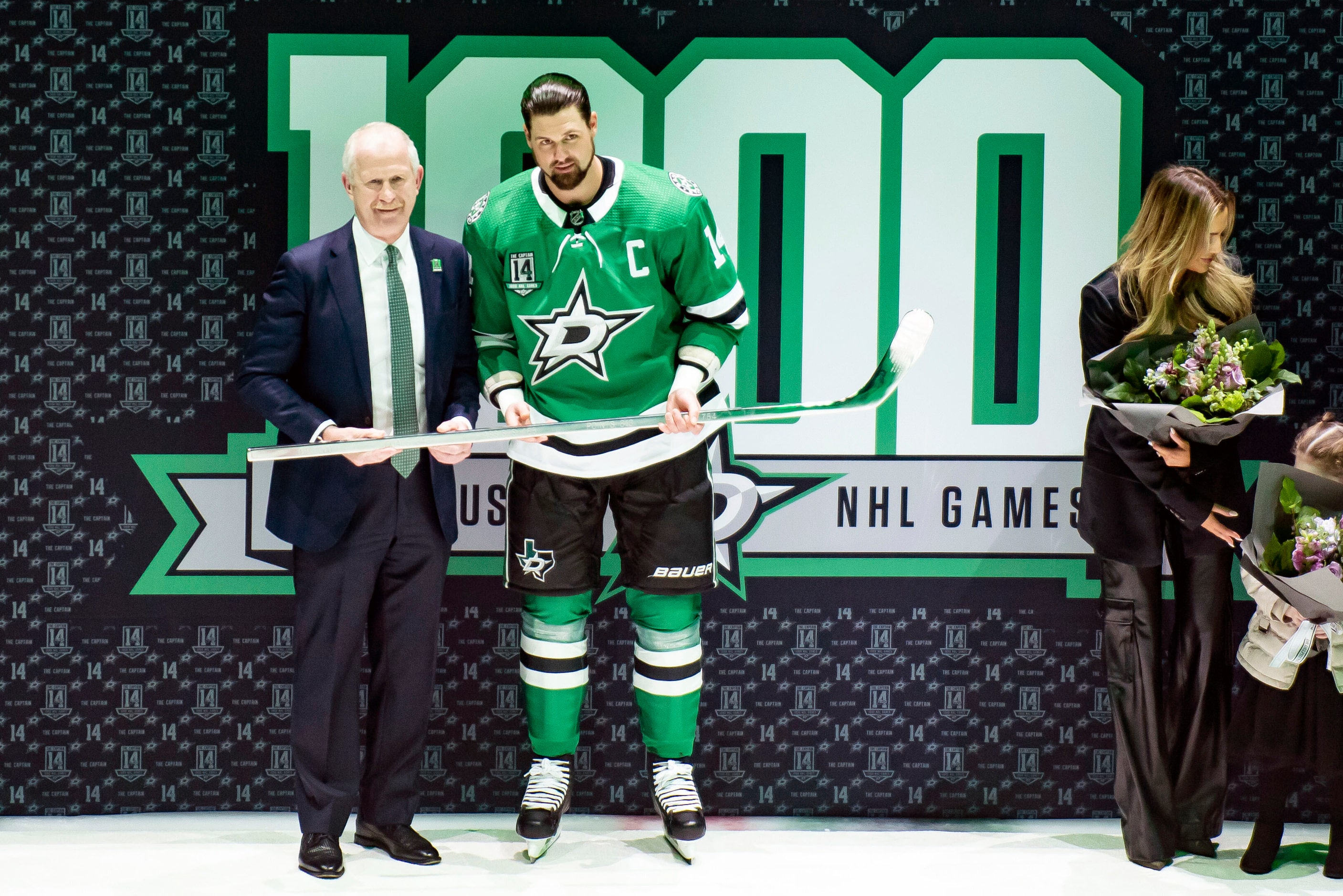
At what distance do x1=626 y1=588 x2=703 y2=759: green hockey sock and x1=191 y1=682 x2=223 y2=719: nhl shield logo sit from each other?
118cm

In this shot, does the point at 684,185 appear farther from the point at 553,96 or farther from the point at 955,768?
the point at 955,768

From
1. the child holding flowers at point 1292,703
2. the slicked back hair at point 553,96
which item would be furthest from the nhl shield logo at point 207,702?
the child holding flowers at point 1292,703

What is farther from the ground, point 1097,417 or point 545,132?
point 545,132

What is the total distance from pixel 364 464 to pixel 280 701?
3.06 feet

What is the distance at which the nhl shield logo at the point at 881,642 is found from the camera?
3213mm

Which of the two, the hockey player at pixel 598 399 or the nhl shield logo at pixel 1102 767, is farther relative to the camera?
the nhl shield logo at pixel 1102 767

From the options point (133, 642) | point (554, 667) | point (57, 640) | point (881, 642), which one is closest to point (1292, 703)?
point (881, 642)

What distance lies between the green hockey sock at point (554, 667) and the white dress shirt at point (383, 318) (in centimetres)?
54

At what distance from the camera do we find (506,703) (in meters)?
3.21

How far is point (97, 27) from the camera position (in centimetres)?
305

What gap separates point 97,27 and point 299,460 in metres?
1.36

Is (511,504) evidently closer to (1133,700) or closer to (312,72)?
(312,72)

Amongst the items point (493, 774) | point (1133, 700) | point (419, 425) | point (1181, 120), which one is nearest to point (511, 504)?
point (419, 425)

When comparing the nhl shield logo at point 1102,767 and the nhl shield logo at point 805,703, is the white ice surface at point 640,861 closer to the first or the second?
the nhl shield logo at point 1102,767
